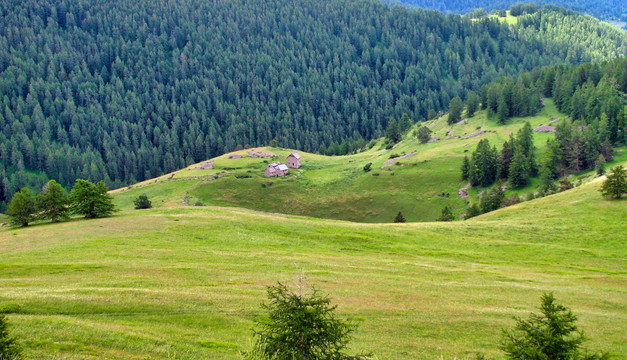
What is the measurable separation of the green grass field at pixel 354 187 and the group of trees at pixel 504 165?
3638mm

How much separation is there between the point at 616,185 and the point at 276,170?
374 feet

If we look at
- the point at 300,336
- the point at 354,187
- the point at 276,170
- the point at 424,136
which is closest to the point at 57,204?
the point at 300,336

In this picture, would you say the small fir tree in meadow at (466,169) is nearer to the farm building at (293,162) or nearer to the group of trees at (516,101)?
the group of trees at (516,101)

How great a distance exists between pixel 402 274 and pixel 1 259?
45.4m

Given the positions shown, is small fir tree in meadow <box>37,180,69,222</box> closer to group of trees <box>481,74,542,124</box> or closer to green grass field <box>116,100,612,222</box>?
green grass field <box>116,100,612,222</box>

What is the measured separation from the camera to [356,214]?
136m

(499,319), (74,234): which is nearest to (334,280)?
(499,319)

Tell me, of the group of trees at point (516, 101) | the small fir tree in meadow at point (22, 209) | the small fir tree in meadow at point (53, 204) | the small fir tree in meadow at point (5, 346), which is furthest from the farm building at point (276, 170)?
the small fir tree in meadow at point (5, 346)

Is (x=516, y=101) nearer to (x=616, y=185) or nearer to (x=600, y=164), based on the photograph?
(x=600, y=164)

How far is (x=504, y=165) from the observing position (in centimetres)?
13400

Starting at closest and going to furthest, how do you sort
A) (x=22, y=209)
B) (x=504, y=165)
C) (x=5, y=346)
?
(x=5, y=346) < (x=22, y=209) < (x=504, y=165)

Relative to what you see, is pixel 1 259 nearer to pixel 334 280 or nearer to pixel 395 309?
pixel 334 280

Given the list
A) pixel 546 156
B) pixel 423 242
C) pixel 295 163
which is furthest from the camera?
pixel 295 163

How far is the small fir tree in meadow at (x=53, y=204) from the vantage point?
248ft
